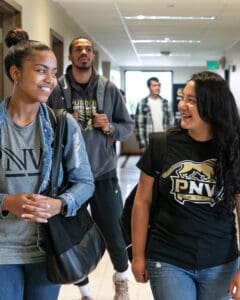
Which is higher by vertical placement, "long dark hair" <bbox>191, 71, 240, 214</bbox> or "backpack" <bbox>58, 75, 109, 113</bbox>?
"backpack" <bbox>58, 75, 109, 113</bbox>

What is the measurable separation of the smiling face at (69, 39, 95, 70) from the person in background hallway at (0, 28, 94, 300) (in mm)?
1372

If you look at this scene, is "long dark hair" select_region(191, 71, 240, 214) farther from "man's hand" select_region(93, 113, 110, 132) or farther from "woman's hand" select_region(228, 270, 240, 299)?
"man's hand" select_region(93, 113, 110, 132)

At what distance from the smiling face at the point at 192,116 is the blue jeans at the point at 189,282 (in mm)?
463

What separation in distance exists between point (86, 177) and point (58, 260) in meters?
0.31

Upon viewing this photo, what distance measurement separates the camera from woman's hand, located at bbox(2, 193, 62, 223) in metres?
1.48

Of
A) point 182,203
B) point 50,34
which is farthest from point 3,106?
point 50,34

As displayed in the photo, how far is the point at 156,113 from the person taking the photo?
6770mm

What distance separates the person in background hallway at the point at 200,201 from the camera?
1.67 m

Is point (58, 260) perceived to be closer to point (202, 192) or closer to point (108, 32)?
point (202, 192)

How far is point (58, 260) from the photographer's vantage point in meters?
1.57

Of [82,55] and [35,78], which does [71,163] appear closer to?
[35,78]

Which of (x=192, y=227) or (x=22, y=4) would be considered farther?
(x=22, y=4)

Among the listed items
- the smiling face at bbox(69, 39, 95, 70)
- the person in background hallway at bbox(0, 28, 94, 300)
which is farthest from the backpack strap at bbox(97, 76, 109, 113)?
the person in background hallway at bbox(0, 28, 94, 300)

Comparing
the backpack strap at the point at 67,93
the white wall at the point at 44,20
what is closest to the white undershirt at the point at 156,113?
the white wall at the point at 44,20
